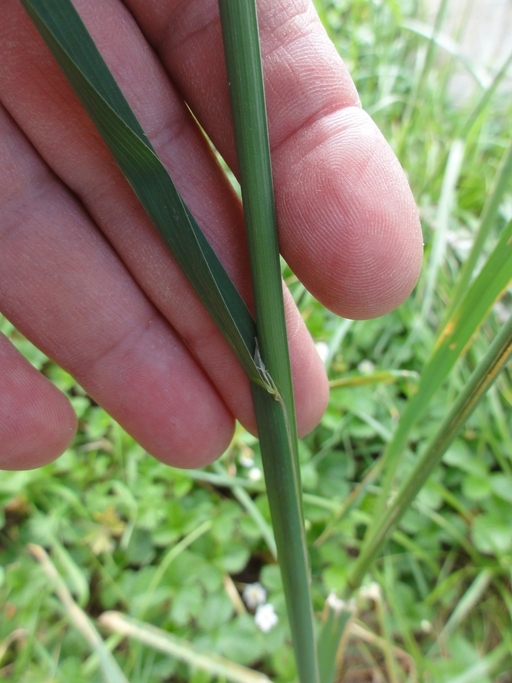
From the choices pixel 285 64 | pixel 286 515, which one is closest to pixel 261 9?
pixel 285 64

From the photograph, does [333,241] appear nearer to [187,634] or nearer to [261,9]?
[261,9]

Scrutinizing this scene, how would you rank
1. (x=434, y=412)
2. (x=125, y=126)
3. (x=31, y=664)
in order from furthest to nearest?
(x=434, y=412)
(x=31, y=664)
(x=125, y=126)

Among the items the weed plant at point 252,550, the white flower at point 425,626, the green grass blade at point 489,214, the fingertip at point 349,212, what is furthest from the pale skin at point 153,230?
the white flower at point 425,626

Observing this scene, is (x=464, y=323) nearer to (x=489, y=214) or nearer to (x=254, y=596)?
(x=489, y=214)

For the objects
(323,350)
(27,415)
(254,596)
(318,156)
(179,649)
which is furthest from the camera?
(323,350)

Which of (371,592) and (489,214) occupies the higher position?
(489,214)

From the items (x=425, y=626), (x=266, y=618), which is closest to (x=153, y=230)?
(x=266, y=618)

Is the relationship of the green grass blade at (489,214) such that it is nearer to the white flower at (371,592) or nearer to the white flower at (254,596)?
the white flower at (371,592)
